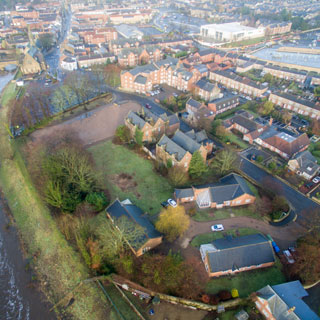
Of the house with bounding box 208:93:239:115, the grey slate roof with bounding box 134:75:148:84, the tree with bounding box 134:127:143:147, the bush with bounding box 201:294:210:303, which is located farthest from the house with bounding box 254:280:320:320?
the grey slate roof with bounding box 134:75:148:84

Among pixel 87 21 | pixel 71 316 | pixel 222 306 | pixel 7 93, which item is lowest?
pixel 71 316

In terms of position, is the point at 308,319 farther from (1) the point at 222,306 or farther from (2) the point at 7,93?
(2) the point at 7,93

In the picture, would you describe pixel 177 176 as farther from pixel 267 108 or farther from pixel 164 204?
pixel 267 108

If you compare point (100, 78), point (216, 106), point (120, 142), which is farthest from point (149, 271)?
point (100, 78)

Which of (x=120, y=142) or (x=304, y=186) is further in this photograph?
(x=120, y=142)

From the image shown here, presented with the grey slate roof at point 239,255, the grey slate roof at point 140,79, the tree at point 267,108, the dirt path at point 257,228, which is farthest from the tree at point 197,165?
the grey slate roof at point 140,79

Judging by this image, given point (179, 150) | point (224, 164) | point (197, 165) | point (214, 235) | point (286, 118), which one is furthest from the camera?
point (286, 118)

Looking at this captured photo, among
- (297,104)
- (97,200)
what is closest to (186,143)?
(97,200)
